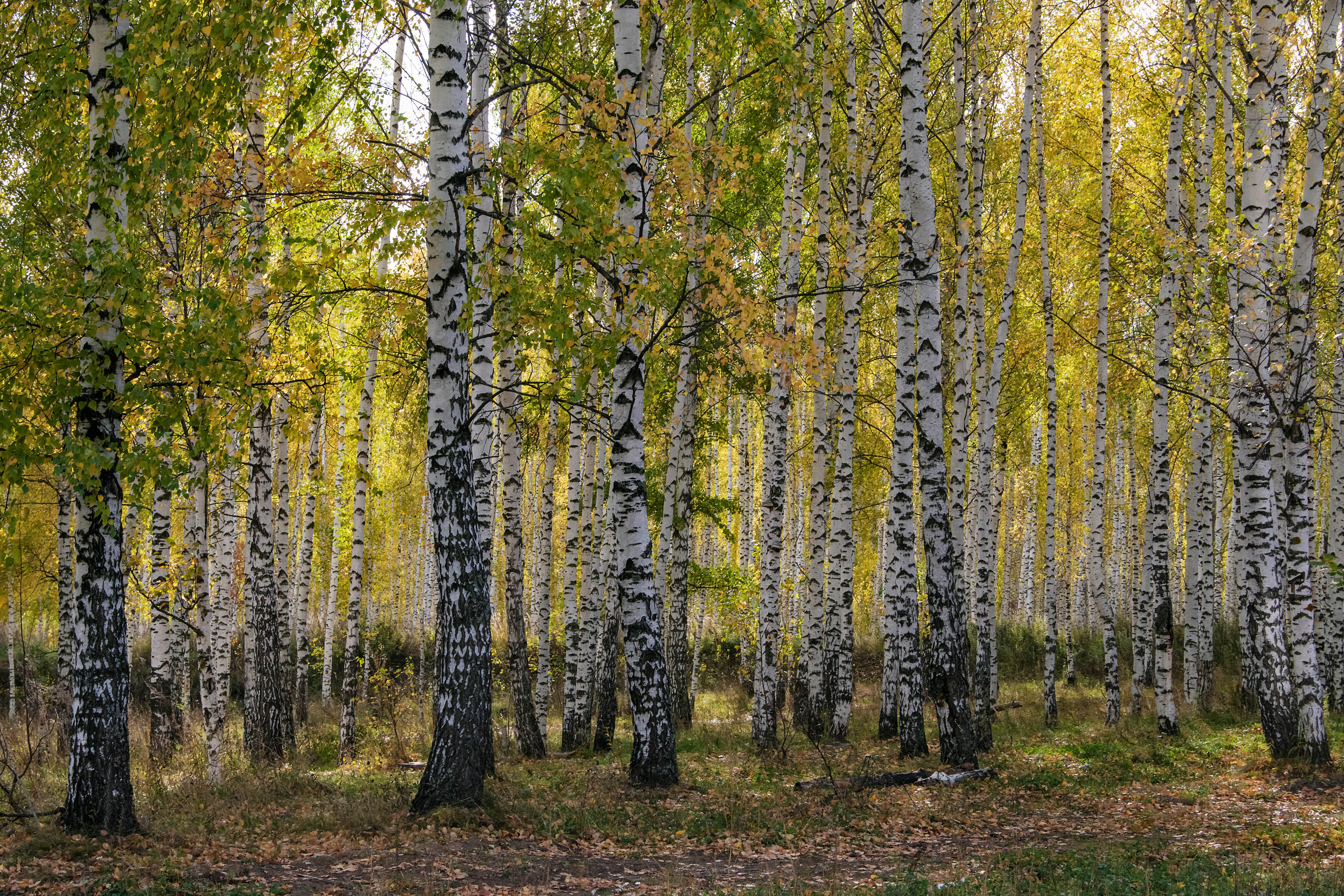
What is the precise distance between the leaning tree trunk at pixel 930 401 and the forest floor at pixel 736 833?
3.81 feet

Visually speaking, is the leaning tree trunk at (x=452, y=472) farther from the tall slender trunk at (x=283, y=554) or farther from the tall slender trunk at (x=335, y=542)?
the tall slender trunk at (x=335, y=542)

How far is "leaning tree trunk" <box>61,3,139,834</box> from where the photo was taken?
260 inches

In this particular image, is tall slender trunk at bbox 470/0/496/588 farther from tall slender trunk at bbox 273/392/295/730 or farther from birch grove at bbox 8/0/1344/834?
tall slender trunk at bbox 273/392/295/730

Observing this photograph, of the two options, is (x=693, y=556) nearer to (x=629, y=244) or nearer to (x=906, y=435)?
(x=906, y=435)

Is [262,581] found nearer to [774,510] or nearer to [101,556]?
[101,556]

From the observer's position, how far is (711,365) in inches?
545

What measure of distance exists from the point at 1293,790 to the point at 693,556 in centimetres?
2089

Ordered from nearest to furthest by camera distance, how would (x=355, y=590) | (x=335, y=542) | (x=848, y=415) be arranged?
(x=355, y=590) < (x=848, y=415) < (x=335, y=542)

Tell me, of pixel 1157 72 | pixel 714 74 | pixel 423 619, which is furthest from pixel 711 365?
pixel 423 619

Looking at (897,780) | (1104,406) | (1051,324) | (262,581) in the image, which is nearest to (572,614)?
(262,581)

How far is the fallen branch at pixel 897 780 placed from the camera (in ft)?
31.5

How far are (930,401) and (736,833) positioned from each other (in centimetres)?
490

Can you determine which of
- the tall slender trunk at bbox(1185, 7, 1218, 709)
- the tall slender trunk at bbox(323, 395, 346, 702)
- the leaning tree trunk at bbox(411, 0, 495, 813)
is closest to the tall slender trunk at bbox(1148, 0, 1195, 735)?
the tall slender trunk at bbox(1185, 7, 1218, 709)

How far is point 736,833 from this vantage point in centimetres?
786
